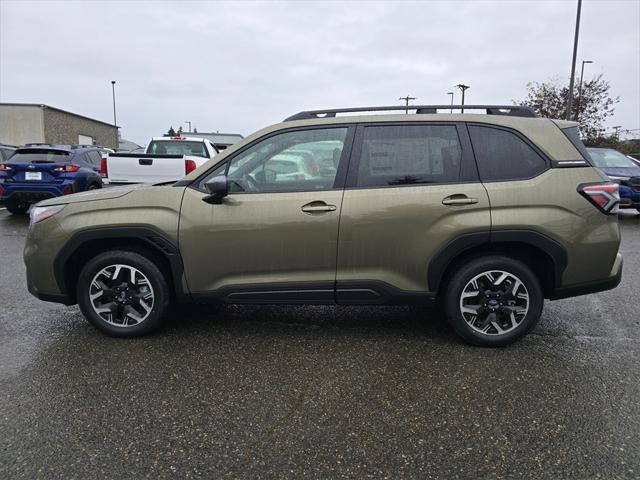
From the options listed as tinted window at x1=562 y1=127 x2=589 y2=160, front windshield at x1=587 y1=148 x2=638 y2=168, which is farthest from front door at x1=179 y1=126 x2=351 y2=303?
front windshield at x1=587 y1=148 x2=638 y2=168

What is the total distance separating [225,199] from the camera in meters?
3.67

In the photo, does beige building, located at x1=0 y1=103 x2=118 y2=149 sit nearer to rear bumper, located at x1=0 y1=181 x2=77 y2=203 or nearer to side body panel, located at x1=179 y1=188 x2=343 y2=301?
rear bumper, located at x1=0 y1=181 x2=77 y2=203

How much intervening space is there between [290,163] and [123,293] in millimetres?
1637

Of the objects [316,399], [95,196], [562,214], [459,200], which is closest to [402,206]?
[459,200]

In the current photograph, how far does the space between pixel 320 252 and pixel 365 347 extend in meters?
0.80

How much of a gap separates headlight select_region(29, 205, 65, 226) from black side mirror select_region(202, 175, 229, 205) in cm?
120

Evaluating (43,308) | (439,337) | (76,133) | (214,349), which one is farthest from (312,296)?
(76,133)

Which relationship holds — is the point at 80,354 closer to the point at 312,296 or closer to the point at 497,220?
the point at 312,296

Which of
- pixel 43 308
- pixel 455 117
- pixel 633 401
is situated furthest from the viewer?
pixel 43 308

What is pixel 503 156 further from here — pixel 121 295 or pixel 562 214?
pixel 121 295

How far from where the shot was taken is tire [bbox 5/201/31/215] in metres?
11.3

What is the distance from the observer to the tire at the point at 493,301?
142 inches

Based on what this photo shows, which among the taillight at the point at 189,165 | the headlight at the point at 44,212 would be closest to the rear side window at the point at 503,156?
the headlight at the point at 44,212

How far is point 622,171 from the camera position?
11.2 m
